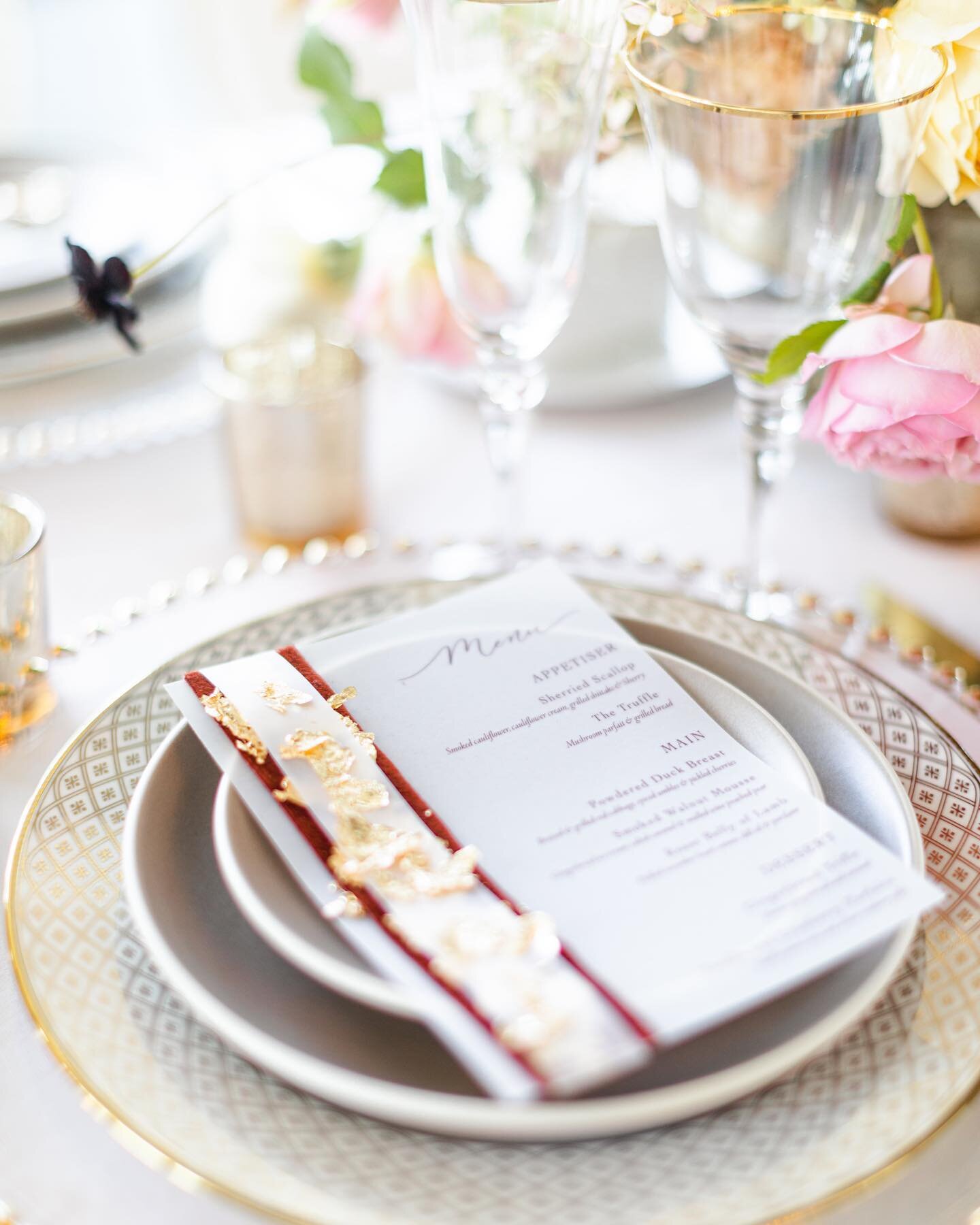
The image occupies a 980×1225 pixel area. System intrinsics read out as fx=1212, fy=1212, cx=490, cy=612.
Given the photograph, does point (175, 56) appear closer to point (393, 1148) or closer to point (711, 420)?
point (711, 420)

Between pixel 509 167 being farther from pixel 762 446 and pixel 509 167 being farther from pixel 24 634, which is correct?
pixel 24 634

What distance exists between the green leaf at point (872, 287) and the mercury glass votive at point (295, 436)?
0.27 metres

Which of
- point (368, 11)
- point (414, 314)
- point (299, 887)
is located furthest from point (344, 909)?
point (368, 11)

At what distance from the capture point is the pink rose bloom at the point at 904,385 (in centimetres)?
45

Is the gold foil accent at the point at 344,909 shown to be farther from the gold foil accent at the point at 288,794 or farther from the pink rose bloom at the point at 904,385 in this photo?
the pink rose bloom at the point at 904,385

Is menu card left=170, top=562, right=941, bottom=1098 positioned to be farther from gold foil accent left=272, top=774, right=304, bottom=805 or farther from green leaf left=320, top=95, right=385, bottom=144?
green leaf left=320, top=95, right=385, bottom=144

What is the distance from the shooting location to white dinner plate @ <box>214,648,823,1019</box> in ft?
1.00

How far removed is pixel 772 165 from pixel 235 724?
0.33 meters

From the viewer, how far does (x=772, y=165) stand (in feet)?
1.70

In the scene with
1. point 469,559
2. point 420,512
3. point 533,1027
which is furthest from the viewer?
point 420,512

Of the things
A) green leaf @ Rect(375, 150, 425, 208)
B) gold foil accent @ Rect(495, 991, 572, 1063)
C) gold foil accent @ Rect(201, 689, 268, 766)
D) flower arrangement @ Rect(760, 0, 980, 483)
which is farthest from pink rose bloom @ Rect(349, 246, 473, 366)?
gold foil accent @ Rect(495, 991, 572, 1063)

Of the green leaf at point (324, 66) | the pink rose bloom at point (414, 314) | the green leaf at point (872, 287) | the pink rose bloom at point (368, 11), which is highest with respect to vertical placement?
the pink rose bloom at point (368, 11)

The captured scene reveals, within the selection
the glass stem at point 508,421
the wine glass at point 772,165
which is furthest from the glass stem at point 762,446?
the glass stem at point 508,421

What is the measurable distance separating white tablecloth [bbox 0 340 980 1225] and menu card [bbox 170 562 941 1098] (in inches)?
5.2
